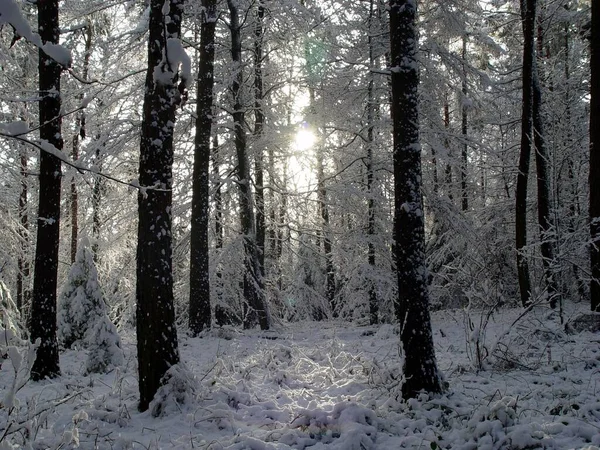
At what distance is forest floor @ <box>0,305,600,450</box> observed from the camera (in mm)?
4375

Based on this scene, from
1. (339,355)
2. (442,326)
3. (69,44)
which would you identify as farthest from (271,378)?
(69,44)

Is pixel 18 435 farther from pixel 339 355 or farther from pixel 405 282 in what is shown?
pixel 339 355

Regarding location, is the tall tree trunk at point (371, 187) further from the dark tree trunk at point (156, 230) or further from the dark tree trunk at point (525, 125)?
the dark tree trunk at point (156, 230)

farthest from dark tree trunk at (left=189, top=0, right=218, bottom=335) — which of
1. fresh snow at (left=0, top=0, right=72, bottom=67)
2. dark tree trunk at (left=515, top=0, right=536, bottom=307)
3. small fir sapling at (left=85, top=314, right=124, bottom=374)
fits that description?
fresh snow at (left=0, top=0, right=72, bottom=67)

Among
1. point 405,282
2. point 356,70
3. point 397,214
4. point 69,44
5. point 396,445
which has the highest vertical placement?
point 69,44

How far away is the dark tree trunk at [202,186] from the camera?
1111cm

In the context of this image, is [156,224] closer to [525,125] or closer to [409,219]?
[409,219]

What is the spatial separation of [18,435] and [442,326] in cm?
963

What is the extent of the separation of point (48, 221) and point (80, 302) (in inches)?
110

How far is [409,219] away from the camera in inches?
228

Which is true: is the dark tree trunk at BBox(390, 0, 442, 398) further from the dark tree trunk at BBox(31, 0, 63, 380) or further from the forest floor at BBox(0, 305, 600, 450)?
the dark tree trunk at BBox(31, 0, 63, 380)

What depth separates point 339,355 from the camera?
27.2 ft

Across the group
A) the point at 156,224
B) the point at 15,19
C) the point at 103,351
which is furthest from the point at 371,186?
the point at 15,19

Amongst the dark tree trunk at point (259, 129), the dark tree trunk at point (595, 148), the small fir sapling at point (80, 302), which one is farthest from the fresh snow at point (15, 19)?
the dark tree trunk at point (259, 129)
